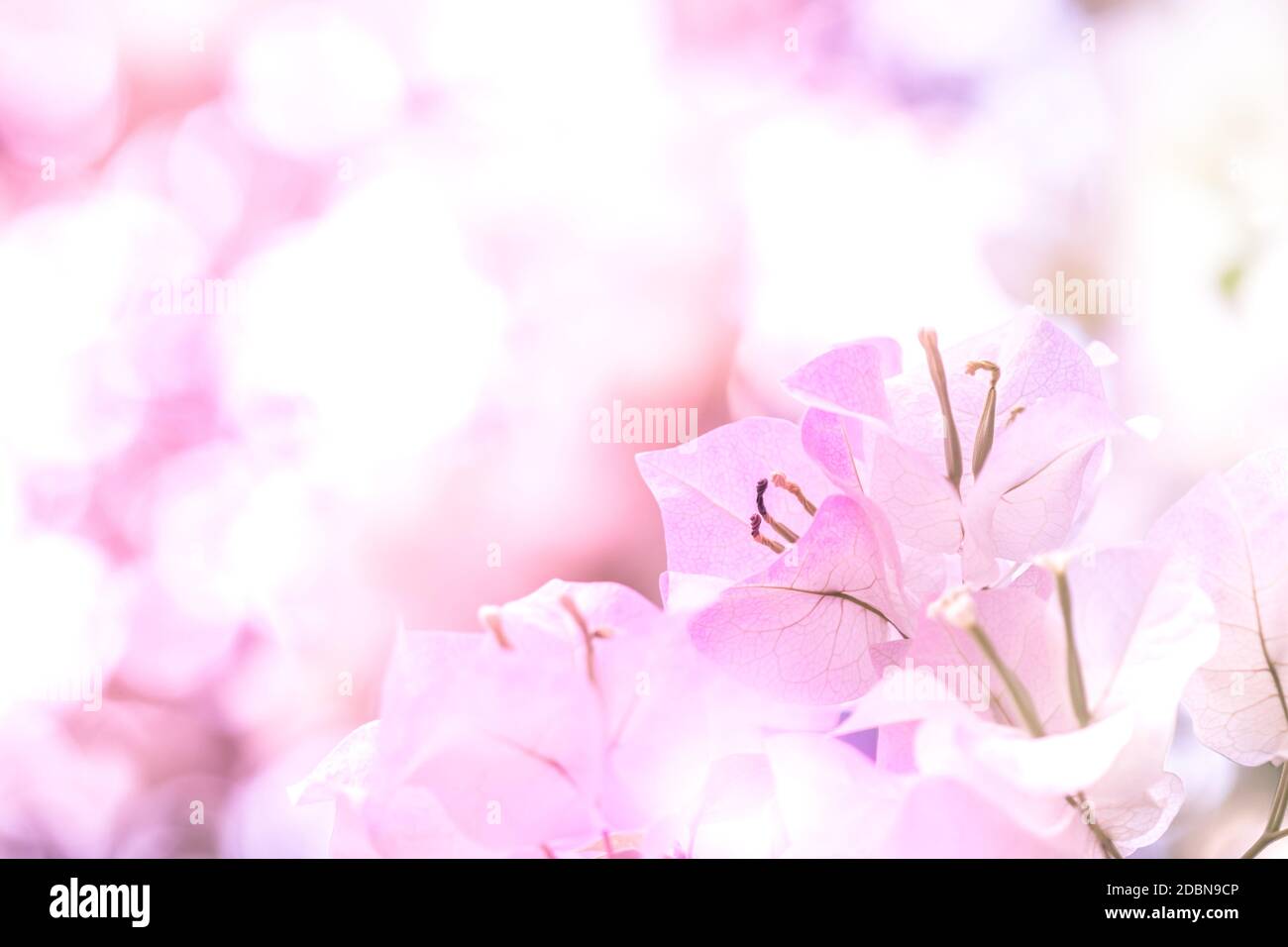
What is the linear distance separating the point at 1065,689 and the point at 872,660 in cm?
3

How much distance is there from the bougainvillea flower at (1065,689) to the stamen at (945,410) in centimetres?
2

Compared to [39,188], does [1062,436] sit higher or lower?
lower

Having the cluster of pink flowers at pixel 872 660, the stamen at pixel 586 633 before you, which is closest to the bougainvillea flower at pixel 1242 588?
the cluster of pink flowers at pixel 872 660

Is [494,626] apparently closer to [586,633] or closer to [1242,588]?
[586,633]

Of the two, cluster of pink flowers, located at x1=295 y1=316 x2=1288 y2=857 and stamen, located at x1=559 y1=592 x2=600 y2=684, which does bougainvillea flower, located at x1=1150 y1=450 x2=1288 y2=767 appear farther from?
Result: stamen, located at x1=559 y1=592 x2=600 y2=684

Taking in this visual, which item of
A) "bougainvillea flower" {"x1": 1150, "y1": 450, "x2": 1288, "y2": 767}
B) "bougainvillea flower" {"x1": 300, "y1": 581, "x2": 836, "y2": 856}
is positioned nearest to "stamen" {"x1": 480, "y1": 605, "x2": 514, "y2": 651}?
"bougainvillea flower" {"x1": 300, "y1": 581, "x2": 836, "y2": 856}

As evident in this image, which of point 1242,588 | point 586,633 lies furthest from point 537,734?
point 1242,588

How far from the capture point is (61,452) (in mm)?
1168

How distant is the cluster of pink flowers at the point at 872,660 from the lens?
5.4 inches

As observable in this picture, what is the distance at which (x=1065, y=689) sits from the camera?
0.16m
